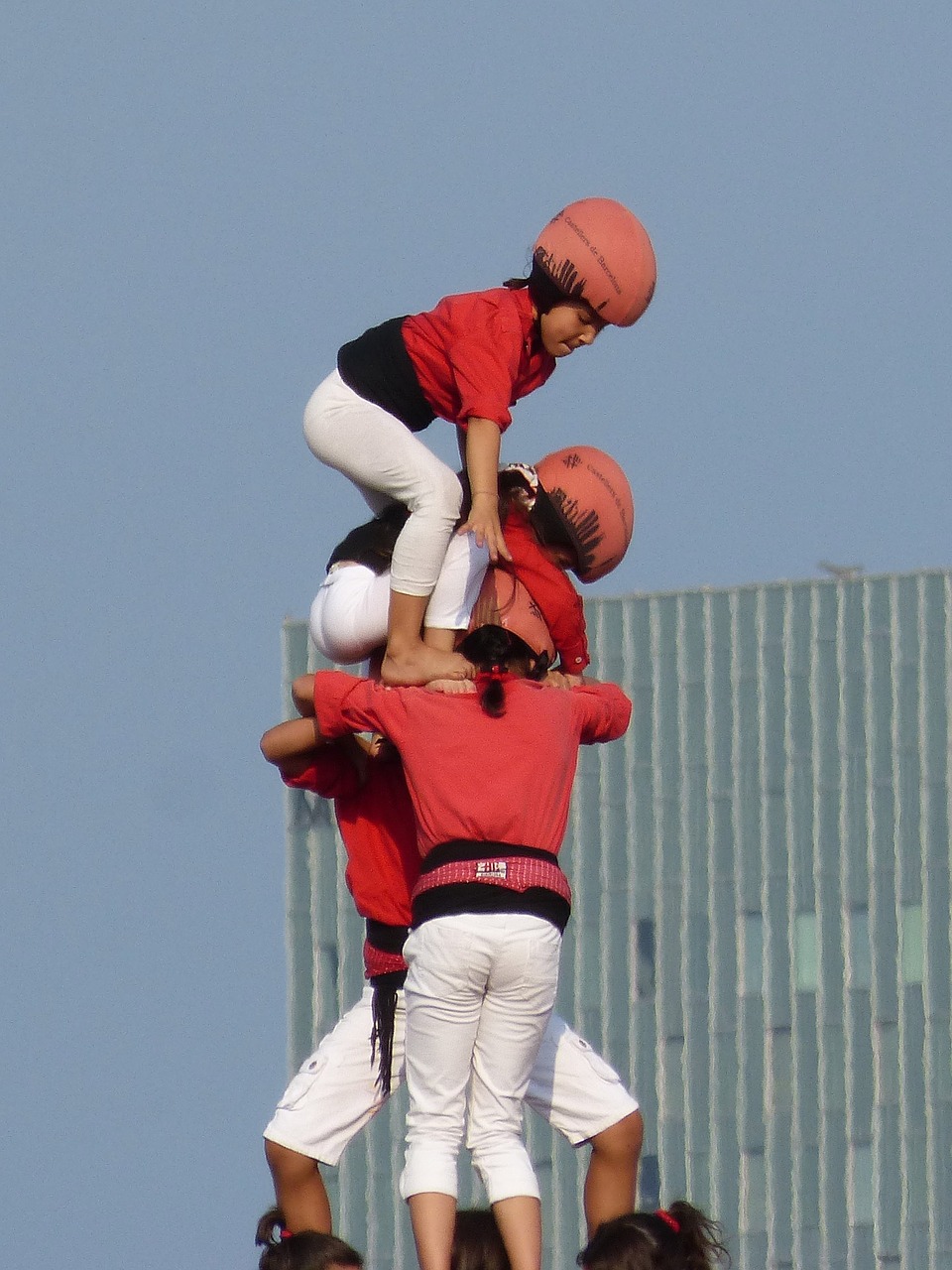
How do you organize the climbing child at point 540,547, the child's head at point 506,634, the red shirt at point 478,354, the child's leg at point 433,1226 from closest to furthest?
1. the child's leg at point 433,1226
2. the red shirt at point 478,354
3. the child's head at point 506,634
4. the climbing child at point 540,547

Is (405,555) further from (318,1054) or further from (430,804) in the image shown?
(318,1054)

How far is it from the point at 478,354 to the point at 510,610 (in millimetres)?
879

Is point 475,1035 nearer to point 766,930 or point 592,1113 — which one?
point 592,1113

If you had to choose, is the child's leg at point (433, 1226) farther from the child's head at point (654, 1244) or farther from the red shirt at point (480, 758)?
the red shirt at point (480, 758)

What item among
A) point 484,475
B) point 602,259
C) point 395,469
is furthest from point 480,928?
point 602,259

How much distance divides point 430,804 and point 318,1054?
1347mm

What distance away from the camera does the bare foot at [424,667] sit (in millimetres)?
9227

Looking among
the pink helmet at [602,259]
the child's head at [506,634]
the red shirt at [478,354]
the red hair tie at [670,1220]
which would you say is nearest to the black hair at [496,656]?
the child's head at [506,634]

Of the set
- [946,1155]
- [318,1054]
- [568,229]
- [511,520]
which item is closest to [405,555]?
[511,520]

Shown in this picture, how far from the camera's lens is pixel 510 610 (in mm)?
9547

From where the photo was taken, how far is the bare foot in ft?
30.3

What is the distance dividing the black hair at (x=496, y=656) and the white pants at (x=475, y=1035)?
714mm

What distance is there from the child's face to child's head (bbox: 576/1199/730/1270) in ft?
9.02

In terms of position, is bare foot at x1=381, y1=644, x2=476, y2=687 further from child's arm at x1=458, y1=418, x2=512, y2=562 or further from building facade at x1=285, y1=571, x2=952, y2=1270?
building facade at x1=285, y1=571, x2=952, y2=1270
